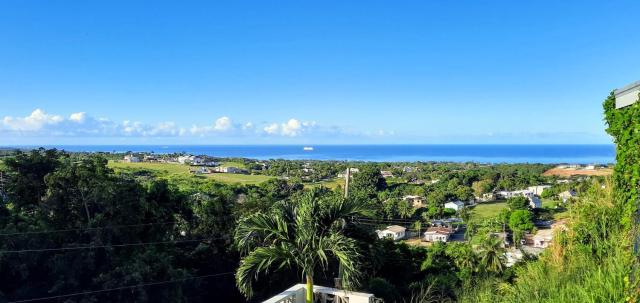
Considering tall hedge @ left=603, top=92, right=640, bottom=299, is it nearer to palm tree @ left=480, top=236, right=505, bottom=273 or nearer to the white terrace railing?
the white terrace railing

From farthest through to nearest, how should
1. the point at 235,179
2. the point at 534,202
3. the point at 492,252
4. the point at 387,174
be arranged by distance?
the point at 387,174
the point at 235,179
the point at 534,202
the point at 492,252

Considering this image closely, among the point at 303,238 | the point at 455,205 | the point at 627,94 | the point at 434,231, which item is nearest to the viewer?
the point at 627,94

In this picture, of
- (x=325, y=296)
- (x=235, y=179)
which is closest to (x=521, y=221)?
(x=235, y=179)

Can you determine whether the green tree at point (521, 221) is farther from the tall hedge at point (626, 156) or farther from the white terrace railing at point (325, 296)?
the tall hedge at point (626, 156)

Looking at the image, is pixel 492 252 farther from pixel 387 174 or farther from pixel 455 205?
pixel 387 174

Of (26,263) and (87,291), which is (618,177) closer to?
(87,291)

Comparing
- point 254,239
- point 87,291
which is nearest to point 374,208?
point 254,239
